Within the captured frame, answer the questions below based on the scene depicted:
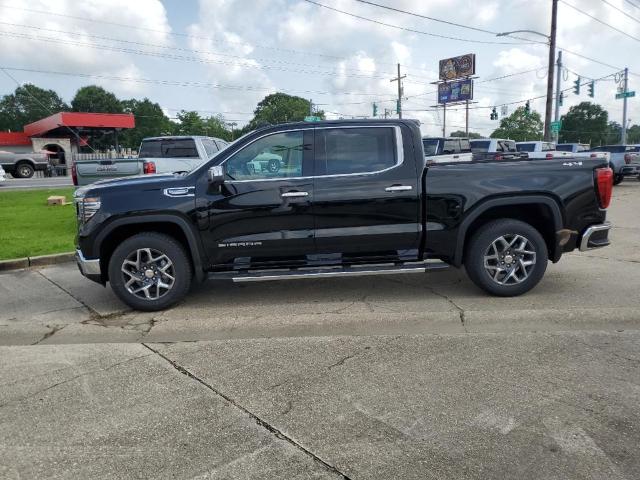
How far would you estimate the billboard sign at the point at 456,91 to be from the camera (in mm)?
55719

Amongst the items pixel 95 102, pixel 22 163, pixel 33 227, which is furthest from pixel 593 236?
pixel 95 102

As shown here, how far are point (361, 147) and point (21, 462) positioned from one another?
406 centimetres

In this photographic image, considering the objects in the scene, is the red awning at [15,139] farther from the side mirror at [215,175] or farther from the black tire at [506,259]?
the black tire at [506,259]

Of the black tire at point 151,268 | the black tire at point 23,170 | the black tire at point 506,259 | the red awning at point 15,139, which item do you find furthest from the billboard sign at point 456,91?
the black tire at point 151,268

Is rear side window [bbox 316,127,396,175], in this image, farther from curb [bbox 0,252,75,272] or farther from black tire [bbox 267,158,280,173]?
curb [bbox 0,252,75,272]

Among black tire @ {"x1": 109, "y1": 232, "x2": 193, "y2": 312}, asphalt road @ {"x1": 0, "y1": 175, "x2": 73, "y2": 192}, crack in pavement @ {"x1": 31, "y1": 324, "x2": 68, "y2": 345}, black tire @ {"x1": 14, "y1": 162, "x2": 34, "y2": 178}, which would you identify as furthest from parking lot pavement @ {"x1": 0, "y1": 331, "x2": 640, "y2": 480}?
black tire @ {"x1": 14, "y1": 162, "x2": 34, "y2": 178}

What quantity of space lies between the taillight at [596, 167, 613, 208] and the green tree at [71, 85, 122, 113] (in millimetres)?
99434

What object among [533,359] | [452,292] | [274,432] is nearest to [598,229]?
[452,292]

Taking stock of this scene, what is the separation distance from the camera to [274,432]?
3113mm

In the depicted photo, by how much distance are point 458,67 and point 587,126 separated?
63.8 metres

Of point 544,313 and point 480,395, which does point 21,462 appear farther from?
point 544,313

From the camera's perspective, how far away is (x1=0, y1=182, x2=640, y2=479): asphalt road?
2.83 m

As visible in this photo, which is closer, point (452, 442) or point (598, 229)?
point (452, 442)

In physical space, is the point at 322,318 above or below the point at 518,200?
below
